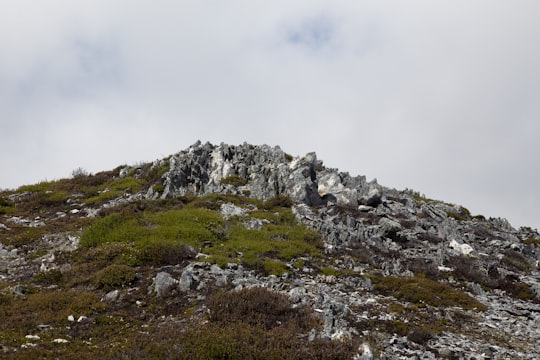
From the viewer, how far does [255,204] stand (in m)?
35.4

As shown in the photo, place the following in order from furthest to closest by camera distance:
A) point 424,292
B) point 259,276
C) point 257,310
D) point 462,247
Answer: point 462,247 → point 259,276 → point 424,292 → point 257,310

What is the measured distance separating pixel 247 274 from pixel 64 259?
37.3 feet

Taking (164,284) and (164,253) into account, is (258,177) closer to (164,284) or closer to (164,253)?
(164,253)

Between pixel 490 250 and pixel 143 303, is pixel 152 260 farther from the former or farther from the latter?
pixel 490 250

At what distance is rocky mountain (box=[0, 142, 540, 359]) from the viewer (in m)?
14.9

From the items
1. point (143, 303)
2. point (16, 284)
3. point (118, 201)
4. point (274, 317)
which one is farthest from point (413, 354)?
point (118, 201)

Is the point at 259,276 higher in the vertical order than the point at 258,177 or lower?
lower

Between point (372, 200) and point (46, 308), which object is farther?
point (372, 200)

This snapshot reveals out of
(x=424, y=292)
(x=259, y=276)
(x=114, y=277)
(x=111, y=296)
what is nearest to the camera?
(x=111, y=296)

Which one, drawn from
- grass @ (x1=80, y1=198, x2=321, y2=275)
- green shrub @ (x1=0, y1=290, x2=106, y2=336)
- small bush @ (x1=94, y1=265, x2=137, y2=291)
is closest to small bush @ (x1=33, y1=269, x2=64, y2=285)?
green shrub @ (x1=0, y1=290, x2=106, y2=336)

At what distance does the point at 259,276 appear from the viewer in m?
21.5

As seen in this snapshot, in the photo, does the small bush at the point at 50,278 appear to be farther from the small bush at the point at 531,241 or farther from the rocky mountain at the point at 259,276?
the small bush at the point at 531,241

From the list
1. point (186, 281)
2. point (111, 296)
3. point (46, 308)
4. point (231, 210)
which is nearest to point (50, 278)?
point (46, 308)

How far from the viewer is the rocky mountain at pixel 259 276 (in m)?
14.9
